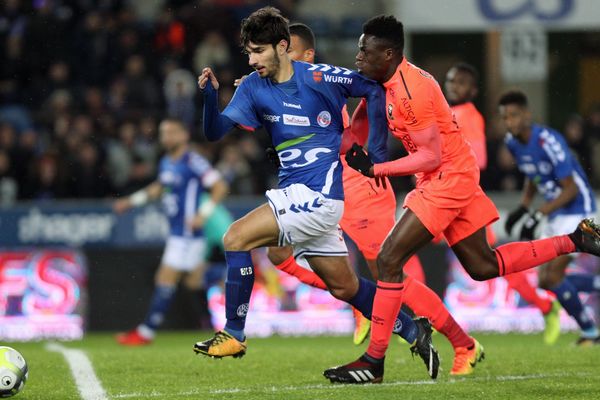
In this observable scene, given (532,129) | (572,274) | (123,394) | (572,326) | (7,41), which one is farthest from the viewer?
(7,41)

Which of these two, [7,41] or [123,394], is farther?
[7,41]

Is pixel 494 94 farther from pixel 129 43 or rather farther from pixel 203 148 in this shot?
pixel 129 43

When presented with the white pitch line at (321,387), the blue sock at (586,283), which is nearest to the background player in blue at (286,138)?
the white pitch line at (321,387)

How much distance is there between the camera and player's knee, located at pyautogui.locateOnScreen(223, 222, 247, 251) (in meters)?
7.07

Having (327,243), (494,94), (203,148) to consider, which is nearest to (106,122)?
(203,148)

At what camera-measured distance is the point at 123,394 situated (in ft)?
22.6

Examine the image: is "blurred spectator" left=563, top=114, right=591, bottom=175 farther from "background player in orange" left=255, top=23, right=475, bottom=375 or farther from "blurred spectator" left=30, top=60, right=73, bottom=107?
"background player in orange" left=255, top=23, right=475, bottom=375

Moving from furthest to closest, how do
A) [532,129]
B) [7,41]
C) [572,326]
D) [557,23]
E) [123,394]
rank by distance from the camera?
[7,41] < [557,23] < [572,326] < [532,129] < [123,394]

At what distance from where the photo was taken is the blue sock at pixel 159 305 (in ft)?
41.8

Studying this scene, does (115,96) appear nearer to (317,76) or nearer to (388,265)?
(317,76)

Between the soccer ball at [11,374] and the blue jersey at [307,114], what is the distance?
73.5 inches

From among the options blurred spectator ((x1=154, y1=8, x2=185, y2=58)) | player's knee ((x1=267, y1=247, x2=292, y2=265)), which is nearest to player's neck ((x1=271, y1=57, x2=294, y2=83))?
player's knee ((x1=267, y1=247, x2=292, y2=265))

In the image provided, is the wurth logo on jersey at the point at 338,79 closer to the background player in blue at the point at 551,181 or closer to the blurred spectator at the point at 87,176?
the background player in blue at the point at 551,181

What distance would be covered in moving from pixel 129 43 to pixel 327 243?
31.6 ft
